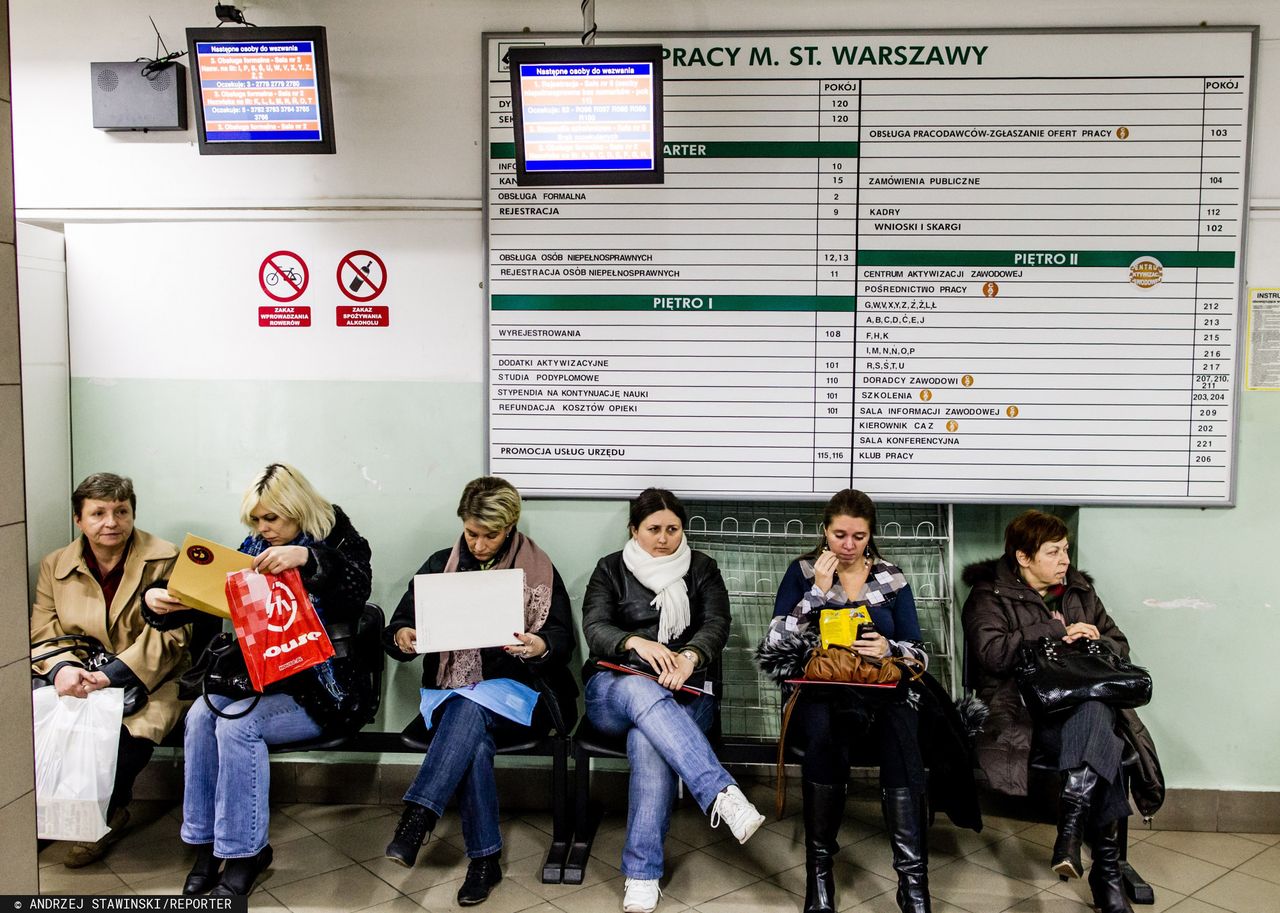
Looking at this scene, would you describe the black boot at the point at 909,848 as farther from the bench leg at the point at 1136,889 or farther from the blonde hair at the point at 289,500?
the blonde hair at the point at 289,500

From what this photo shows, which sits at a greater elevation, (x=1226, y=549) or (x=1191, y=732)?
(x=1226, y=549)

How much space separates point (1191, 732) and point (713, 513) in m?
2.15

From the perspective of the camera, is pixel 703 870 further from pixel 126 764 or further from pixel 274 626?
pixel 126 764

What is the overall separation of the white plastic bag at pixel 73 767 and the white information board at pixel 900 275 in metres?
1.90

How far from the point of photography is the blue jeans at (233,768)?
3.20 m

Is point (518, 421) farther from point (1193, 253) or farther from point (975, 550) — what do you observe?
point (1193, 253)

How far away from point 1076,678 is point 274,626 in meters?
2.77

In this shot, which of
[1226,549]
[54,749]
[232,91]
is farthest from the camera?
[1226,549]

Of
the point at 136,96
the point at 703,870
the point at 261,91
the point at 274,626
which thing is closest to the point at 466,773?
the point at 274,626

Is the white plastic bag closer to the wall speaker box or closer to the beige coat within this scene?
the beige coat

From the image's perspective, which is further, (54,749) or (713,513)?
(713,513)

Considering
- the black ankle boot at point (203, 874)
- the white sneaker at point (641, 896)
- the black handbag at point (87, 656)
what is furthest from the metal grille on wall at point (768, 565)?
the black handbag at point (87, 656)

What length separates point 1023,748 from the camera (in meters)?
3.36

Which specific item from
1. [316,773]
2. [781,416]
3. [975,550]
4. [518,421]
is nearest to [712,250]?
[781,416]
